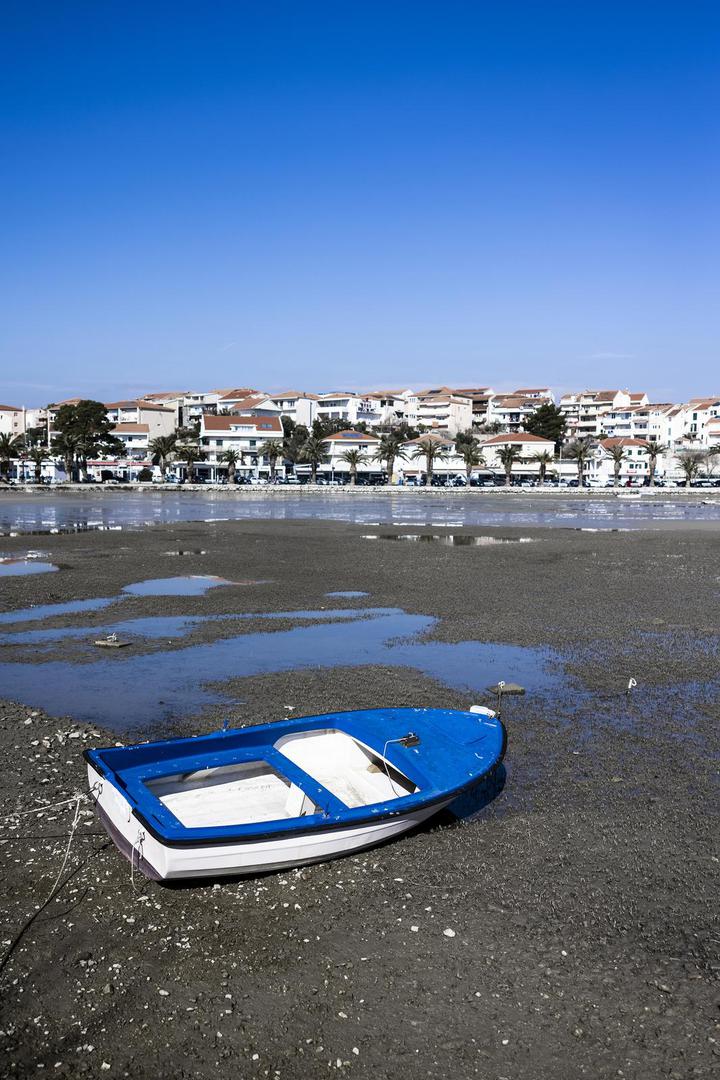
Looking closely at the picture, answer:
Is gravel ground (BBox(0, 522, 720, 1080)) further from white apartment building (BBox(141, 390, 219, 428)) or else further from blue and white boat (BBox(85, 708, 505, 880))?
white apartment building (BBox(141, 390, 219, 428))

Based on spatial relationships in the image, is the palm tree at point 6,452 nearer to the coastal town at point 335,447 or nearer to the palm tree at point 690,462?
the coastal town at point 335,447

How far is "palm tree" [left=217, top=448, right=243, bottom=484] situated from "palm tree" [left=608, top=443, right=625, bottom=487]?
56.6 metres

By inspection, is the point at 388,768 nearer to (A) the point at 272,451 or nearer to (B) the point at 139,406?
(A) the point at 272,451

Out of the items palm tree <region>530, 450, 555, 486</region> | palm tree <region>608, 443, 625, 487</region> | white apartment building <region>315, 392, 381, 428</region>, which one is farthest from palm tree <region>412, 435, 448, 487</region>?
white apartment building <region>315, 392, 381, 428</region>

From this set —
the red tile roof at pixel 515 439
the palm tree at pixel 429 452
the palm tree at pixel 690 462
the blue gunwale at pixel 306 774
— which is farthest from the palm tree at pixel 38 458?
the blue gunwale at pixel 306 774

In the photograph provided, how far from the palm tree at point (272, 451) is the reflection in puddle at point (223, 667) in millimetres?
115856

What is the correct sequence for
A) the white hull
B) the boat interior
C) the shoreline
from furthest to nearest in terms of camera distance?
the shoreline
the boat interior
the white hull

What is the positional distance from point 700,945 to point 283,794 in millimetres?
3855

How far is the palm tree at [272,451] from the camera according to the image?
13312 cm

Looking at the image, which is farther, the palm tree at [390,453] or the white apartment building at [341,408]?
the white apartment building at [341,408]

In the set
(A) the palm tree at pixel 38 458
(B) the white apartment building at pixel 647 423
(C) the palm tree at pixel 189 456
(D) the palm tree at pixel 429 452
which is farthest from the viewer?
(B) the white apartment building at pixel 647 423

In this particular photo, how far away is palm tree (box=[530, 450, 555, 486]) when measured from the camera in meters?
131

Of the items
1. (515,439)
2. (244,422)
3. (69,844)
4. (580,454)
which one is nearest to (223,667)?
(69,844)

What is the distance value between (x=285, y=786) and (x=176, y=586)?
53.2 feet
